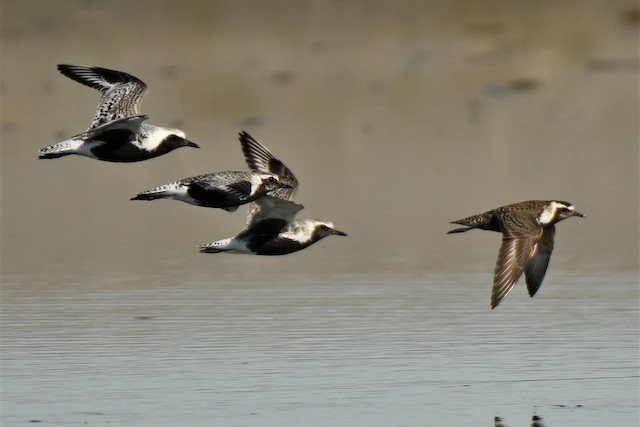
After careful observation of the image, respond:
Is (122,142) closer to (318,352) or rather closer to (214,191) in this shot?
(214,191)

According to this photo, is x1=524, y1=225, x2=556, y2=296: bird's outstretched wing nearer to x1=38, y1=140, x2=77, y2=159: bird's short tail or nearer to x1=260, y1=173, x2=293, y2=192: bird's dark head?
x1=260, y1=173, x2=293, y2=192: bird's dark head

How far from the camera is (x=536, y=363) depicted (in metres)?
18.4

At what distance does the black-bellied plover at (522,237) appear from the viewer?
17.1 m

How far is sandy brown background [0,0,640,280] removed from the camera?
27.8 meters

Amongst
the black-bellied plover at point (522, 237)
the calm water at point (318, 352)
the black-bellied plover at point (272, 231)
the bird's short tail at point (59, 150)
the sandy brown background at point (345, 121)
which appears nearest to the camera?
the calm water at point (318, 352)

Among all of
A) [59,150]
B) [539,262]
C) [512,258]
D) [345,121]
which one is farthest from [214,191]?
[345,121]

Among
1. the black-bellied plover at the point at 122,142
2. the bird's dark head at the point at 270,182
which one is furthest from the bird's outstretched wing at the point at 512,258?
the black-bellied plover at the point at 122,142

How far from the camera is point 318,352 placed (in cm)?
1903

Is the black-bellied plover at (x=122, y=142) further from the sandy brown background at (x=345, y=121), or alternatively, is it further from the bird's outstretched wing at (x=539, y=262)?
the sandy brown background at (x=345, y=121)

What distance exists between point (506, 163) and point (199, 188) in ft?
62.1

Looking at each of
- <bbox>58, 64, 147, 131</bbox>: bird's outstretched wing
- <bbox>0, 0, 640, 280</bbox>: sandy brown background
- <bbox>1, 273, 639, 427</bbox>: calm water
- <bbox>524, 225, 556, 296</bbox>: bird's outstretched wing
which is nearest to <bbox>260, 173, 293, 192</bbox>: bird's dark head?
<bbox>1, 273, 639, 427</bbox>: calm water

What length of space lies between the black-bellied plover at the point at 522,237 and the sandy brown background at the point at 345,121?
23.0ft

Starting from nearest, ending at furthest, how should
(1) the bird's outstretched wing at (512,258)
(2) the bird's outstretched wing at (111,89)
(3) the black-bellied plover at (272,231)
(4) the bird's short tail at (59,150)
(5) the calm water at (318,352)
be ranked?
1. (5) the calm water at (318,352)
2. (1) the bird's outstretched wing at (512,258)
3. (4) the bird's short tail at (59,150)
4. (3) the black-bellied plover at (272,231)
5. (2) the bird's outstretched wing at (111,89)

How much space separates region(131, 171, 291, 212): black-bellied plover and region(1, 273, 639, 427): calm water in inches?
69.7
